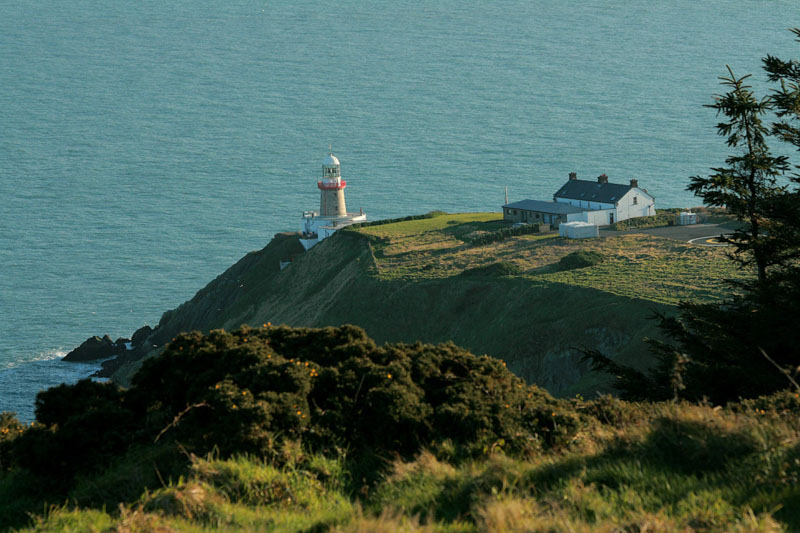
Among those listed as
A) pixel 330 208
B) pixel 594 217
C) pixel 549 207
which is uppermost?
pixel 330 208

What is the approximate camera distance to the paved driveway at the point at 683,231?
72544 mm

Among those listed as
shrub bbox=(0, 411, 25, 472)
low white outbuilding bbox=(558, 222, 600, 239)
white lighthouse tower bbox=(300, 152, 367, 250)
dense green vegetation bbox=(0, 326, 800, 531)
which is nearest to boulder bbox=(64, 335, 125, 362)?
white lighthouse tower bbox=(300, 152, 367, 250)

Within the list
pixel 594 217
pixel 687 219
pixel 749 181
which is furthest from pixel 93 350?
pixel 749 181

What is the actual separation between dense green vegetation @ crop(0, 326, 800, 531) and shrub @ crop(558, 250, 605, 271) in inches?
1749

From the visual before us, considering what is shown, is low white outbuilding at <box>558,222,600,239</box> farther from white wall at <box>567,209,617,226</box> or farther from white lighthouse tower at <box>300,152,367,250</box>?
white lighthouse tower at <box>300,152,367,250</box>

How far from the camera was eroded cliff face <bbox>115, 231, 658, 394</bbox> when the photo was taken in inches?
1879

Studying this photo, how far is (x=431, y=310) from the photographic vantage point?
61.4 metres

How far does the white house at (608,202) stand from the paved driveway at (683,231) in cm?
197

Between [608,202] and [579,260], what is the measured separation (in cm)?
2062

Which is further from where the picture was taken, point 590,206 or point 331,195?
point 331,195

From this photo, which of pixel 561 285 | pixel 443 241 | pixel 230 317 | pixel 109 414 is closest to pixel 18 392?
pixel 230 317

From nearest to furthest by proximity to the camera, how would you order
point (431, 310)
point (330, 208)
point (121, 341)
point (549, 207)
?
1. point (431, 310)
2. point (549, 207)
3. point (121, 341)
4. point (330, 208)

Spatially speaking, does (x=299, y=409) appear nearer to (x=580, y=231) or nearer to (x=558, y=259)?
(x=558, y=259)

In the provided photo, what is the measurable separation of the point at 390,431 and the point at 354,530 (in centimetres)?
503
